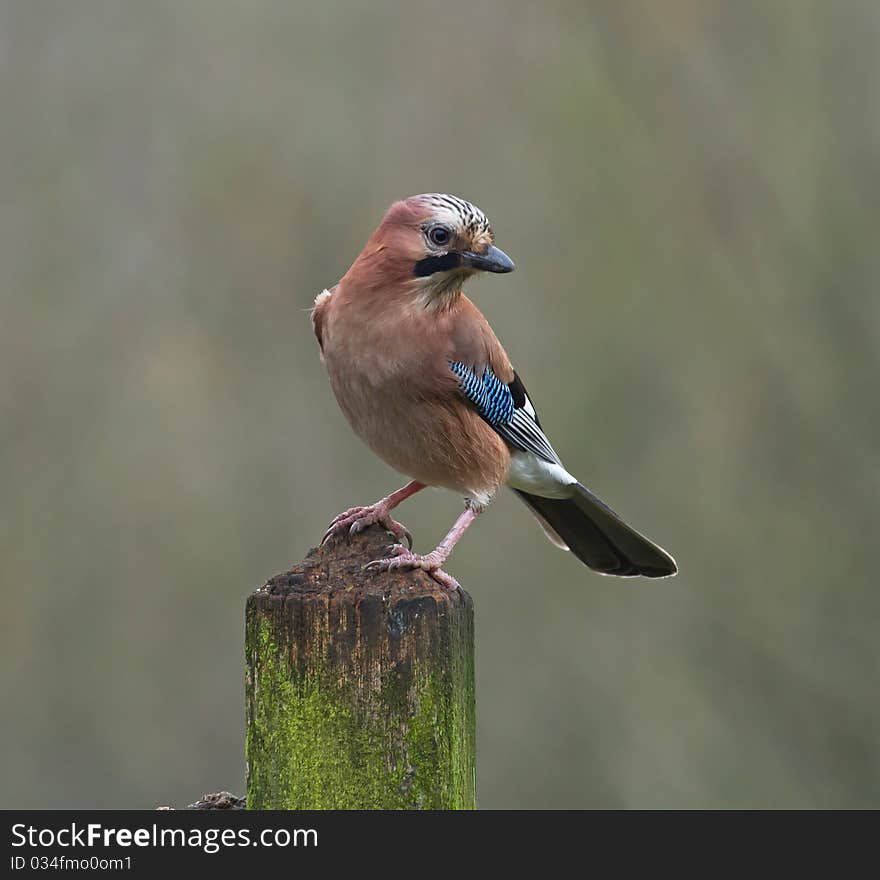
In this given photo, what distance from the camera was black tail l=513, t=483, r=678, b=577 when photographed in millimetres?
5379

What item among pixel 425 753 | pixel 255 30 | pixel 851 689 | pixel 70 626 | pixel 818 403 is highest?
pixel 255 30

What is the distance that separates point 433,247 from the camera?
190 inches

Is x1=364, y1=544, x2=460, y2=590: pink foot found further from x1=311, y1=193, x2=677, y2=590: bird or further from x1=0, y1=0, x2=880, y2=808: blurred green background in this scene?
x1=0, y1=0, x2=880, y2=808: blurred green background

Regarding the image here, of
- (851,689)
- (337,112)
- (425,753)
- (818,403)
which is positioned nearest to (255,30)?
(337,112)

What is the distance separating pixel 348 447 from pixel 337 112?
6.72ft

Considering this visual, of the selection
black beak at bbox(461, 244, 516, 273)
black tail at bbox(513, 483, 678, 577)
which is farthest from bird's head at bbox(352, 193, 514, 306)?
black tail at bbox(513, 483, 678, 577)

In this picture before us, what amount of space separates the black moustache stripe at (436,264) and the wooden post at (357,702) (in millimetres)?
1815

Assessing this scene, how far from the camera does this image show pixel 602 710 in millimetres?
9047

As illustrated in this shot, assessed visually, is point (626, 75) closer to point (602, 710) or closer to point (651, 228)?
point (651, 228)

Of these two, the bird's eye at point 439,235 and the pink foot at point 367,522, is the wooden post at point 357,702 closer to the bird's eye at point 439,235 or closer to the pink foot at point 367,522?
the pink foot at point 367,522

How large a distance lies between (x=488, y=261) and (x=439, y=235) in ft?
0.60

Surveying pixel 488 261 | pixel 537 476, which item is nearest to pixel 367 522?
pixel 488 261

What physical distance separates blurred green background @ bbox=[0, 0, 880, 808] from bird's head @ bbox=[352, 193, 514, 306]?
147 inches
